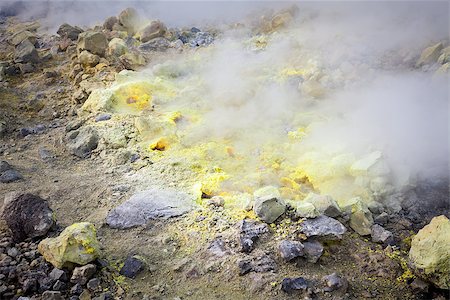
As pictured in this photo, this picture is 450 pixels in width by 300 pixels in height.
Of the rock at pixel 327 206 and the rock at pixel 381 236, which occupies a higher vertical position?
the rock at pixel 327 206

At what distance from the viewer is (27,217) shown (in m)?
2.65

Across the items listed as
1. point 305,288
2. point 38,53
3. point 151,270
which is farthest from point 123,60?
point 305,288

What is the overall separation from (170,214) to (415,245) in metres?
1.60

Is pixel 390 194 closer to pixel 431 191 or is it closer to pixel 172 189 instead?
pixel 431 191

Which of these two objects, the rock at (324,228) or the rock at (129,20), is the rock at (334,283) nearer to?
the rock at (324,228)

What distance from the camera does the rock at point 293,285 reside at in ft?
7.77

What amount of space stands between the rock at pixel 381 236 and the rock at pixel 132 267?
156 centimetres

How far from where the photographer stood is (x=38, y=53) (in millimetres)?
6559

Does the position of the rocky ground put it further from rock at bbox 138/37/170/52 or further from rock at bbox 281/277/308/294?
rock at bbox 138/37/170/52

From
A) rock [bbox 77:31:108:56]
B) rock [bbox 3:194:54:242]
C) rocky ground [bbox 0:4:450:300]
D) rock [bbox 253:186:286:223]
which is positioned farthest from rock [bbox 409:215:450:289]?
rock [bbox 77:31:108:56]

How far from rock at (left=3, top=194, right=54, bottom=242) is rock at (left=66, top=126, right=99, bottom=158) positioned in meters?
1.28

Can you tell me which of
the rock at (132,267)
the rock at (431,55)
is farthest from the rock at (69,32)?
the rock at (132,267)

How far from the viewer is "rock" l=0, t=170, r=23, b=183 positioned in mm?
3395

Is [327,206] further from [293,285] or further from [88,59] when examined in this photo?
[88,59]
